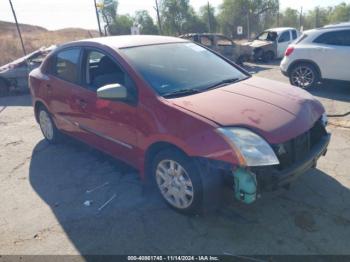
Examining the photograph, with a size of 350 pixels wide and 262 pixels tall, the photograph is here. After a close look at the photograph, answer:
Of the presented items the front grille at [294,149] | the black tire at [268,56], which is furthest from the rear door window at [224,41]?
the front grille at [294,149]

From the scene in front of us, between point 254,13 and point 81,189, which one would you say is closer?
point 81,189

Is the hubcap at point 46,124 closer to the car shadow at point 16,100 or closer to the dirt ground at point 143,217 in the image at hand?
the dirt ground at point 143,217

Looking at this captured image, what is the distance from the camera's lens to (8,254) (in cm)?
308

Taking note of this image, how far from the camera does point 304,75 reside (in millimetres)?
8469

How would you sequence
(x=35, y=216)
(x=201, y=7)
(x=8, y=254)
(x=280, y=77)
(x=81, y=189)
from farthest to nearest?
1. (x=201, y=7)
2. (x=280, y=77)
3. (x=81, y=189)
4. (x=35, y=216)
5. (x=8, y=254)

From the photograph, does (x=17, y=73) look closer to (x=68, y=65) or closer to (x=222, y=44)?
(x=68, y=65)

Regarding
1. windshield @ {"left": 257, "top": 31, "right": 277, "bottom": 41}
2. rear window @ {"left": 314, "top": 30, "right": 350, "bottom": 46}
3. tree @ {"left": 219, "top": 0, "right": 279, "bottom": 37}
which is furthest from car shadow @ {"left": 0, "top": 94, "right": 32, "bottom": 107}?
tree @ {"left": 219, "top": 0, "right": 279, "bottom": 37}

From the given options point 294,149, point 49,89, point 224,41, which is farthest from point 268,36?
point 294,149

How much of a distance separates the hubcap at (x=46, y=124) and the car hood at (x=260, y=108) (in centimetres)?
305

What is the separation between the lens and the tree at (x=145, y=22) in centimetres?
3288

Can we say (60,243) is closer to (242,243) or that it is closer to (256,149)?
(242,243)

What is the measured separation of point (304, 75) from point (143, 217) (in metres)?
6.59

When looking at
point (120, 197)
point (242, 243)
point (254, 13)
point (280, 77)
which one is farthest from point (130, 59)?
point (254, 13)

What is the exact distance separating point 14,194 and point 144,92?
7.23 ft
